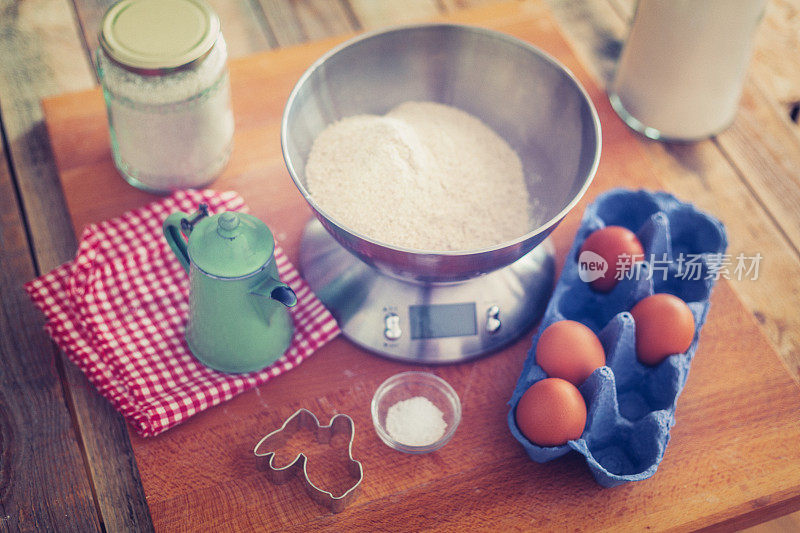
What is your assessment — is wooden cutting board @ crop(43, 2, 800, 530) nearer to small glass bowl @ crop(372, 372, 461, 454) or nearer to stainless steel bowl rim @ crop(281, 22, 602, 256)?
small glass bowl @ crop(372, 372, 461, 454)

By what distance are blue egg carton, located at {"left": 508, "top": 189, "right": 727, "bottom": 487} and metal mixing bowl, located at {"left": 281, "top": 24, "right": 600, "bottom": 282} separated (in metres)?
0.10

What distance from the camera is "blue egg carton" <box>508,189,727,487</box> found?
0.73 metres

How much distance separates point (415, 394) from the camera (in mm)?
823

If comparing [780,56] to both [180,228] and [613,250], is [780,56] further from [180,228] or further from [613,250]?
[180,228]

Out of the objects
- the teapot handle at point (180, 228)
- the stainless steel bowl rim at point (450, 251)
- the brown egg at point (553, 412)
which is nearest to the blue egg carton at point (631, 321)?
the brown egg at point (553, 412)

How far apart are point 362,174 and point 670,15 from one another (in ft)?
1.53

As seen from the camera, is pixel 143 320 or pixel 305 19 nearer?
pixel 143 320

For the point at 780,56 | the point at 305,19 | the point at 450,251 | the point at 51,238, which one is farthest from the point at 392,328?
the point at 780,56

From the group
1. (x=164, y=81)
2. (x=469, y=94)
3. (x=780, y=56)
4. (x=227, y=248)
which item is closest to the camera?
(x=227, y=248)

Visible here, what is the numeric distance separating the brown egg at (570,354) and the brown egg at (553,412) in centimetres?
2

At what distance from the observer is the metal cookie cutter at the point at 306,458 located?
2.42ft

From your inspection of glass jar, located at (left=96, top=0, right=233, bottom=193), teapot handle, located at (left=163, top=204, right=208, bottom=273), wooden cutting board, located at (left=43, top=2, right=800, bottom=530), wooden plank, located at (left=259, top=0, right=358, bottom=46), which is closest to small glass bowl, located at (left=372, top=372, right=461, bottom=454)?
wooden cutting board, located at (left=43, top=2, right=800, bottom=530)

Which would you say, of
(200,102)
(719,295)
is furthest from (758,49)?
(200,102)

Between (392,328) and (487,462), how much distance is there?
176 millimetres
